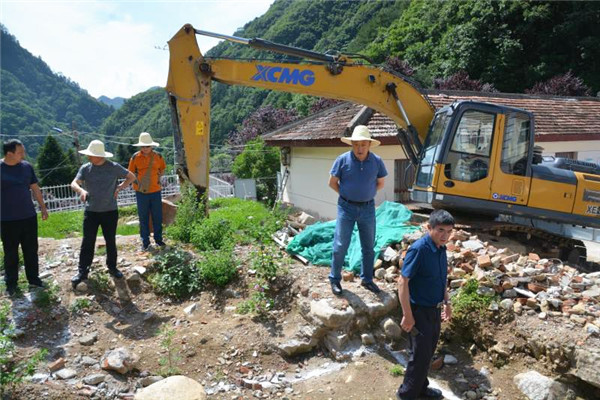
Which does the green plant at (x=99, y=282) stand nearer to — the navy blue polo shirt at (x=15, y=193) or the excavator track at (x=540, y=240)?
the navy blue polo shirt at (x=15, y=193)

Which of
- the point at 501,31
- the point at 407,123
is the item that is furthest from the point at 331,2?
the point at 407,123

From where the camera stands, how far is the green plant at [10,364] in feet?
10.9

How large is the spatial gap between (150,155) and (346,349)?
3.83 m

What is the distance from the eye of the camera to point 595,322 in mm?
4105

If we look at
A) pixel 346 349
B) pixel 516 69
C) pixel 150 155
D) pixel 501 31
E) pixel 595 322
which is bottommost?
pixel 346 349

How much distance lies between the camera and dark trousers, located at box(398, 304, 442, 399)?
11.0ft

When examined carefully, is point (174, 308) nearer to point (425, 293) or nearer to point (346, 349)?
point (346, 349)

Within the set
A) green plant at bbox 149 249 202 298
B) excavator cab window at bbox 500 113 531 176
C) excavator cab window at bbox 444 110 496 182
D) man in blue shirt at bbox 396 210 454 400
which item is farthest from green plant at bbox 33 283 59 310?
excavator cab window at bbox 500 113 531 176

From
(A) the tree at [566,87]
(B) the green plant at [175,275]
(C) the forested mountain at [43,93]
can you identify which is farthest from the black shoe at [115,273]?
(C) the forested mountain at [43,93]

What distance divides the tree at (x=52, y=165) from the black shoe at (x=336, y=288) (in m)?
27.1

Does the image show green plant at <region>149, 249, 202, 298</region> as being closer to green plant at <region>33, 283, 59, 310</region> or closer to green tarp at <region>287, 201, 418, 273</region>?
green plant at <region>33, 283, 59, 310</region>

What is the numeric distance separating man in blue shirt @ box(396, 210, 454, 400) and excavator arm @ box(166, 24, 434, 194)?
3.95 metres

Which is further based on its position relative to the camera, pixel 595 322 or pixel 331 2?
pixel 331 2

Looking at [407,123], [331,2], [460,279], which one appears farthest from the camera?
[331,2]
